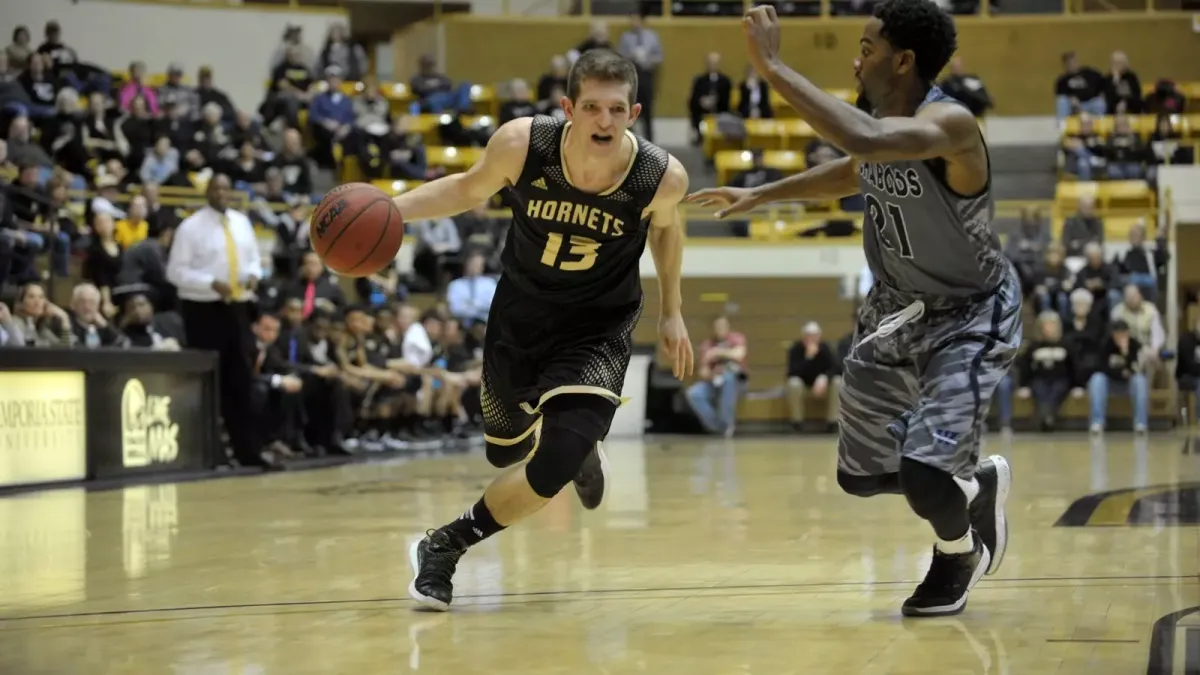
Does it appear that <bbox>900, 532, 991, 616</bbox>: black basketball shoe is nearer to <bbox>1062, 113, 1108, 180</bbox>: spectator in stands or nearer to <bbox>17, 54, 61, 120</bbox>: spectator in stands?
<bbox>17, 54, 61, 120</bbox>: spectator in stands

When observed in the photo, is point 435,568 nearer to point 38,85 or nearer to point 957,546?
point 957,546

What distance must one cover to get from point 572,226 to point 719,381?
49.4 feet

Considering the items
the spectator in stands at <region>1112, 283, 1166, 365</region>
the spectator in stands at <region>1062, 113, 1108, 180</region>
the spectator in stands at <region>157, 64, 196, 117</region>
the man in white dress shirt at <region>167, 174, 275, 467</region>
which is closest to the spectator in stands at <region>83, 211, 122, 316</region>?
the man in white dress shirt at <region>167, 174, 275, 467</region>

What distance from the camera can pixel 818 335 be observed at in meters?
20.4

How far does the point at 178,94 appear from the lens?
65.0 feet

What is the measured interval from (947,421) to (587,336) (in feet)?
4.45

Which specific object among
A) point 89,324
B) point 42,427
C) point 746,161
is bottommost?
point 42,427

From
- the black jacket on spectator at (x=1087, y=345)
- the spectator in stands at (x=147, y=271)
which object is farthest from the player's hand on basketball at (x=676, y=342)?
the black jacket on spectator at (x=1087, y=345)

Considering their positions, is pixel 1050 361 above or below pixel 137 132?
below

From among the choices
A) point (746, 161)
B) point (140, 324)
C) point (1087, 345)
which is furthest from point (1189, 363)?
point (140, 324)

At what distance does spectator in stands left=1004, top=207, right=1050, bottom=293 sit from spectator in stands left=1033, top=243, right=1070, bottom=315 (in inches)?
3.7

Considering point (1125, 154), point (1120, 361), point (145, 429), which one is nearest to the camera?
point (145, 429)

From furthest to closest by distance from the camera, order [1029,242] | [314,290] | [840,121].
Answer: [1029,242] → [314,290] → [840,121]

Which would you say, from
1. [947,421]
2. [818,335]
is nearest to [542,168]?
[947,421]
